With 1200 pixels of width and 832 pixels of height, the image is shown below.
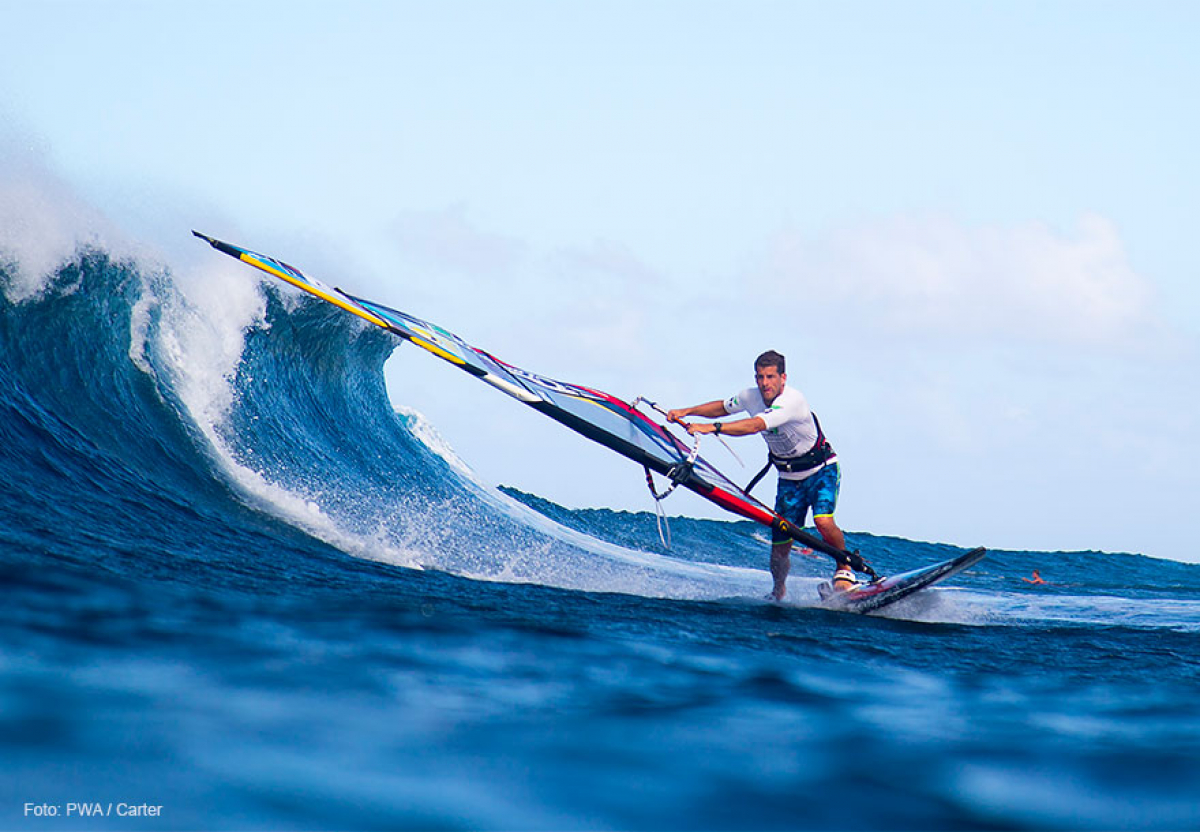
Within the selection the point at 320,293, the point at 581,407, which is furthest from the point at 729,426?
the point at 320,293

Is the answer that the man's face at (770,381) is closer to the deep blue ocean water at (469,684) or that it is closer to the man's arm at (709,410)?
the man's arm at (709,410)

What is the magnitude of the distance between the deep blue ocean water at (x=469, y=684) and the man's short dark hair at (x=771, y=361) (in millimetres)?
1589

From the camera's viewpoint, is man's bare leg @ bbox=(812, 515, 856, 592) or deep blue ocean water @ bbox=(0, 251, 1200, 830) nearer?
deep blue ocean water @ bbox=(0, 251, 1200, 830)

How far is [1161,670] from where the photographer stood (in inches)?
172

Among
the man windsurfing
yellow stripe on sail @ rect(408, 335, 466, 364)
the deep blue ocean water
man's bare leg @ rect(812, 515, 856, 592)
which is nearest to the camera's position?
the deep blue ocean water

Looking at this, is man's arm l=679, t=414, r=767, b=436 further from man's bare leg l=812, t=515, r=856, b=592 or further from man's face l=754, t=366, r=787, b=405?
man's bare leg l=812, t=515, r=856, b=592

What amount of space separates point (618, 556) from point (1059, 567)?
41.5ft

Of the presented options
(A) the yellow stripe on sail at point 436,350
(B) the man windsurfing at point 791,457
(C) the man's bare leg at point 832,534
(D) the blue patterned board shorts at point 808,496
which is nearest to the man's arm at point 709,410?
(B) the man windsurfing at point 791,457

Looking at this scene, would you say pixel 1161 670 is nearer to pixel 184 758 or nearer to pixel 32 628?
pixel 184 758

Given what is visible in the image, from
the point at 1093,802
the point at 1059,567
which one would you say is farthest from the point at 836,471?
the point at 1059,567

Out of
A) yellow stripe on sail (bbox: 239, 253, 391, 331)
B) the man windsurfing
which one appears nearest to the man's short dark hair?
the man windsurfing

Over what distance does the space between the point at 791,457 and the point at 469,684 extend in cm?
431

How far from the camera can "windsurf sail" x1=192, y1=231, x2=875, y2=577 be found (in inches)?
226

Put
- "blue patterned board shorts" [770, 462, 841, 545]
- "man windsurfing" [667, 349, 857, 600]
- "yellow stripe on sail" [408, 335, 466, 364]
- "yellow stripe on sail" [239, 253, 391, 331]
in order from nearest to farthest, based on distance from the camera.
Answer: "yellow stripe on sail" [408, 335, 466, 364]
"yellow stripe on sail" [239, 253, 391, 331]
"man windsurfing" [667, 349, 857, 600]
"blue patterned board shorts" [770, 462, 841, 545]
